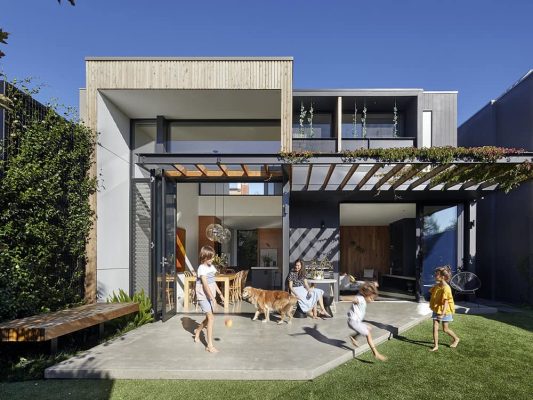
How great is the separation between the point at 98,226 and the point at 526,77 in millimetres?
11768

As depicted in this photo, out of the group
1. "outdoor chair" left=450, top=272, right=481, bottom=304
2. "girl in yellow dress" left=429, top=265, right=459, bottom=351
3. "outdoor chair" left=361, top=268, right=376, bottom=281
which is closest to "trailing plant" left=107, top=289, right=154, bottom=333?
"girl in yellow dress" left=429, top=265, right=459, bottom=351

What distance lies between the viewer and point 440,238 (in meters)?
9.81

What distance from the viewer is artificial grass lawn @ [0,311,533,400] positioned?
13.2ft

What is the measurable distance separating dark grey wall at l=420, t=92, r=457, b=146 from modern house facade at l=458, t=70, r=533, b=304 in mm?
1800

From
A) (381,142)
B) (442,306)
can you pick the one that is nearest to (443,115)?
(381,142)

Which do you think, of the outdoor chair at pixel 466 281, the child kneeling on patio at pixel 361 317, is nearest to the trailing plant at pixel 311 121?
the outdoor chair at pixel 466 281

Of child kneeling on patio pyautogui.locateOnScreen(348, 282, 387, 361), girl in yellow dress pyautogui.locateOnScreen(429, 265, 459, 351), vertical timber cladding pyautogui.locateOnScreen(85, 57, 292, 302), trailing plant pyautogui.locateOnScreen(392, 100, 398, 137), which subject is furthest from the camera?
trailing plant pyautogui.locateOnScreen(392, 100, 398, 137)

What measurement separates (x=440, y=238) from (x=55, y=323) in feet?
29.4

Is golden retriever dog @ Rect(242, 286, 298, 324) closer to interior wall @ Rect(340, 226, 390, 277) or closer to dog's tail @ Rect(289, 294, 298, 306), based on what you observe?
dog's tail @ Rect(289, 294, 298, 306)

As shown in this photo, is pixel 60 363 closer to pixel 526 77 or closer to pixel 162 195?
pixel 162 195

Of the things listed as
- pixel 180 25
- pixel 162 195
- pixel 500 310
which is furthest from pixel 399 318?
pixel 180 25

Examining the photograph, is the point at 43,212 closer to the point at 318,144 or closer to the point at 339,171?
the point at 339,171

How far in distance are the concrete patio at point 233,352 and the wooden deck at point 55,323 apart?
0.40 meters

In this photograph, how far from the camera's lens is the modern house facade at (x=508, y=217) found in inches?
397
